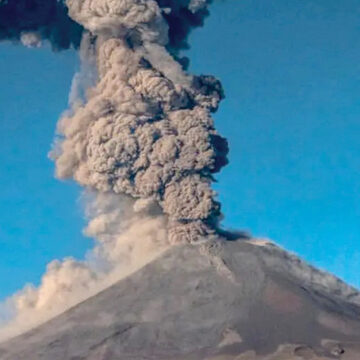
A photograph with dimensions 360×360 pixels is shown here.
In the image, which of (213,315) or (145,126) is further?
(145,126)

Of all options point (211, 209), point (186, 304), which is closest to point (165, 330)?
point (186, 304)

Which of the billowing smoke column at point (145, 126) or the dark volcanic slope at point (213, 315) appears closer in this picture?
the dark volcanic slope at point (213, 315)

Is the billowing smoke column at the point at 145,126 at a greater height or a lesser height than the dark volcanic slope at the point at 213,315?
greater

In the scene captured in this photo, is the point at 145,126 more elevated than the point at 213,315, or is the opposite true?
the point at 145,126

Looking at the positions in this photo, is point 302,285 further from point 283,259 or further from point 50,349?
point 50,349
